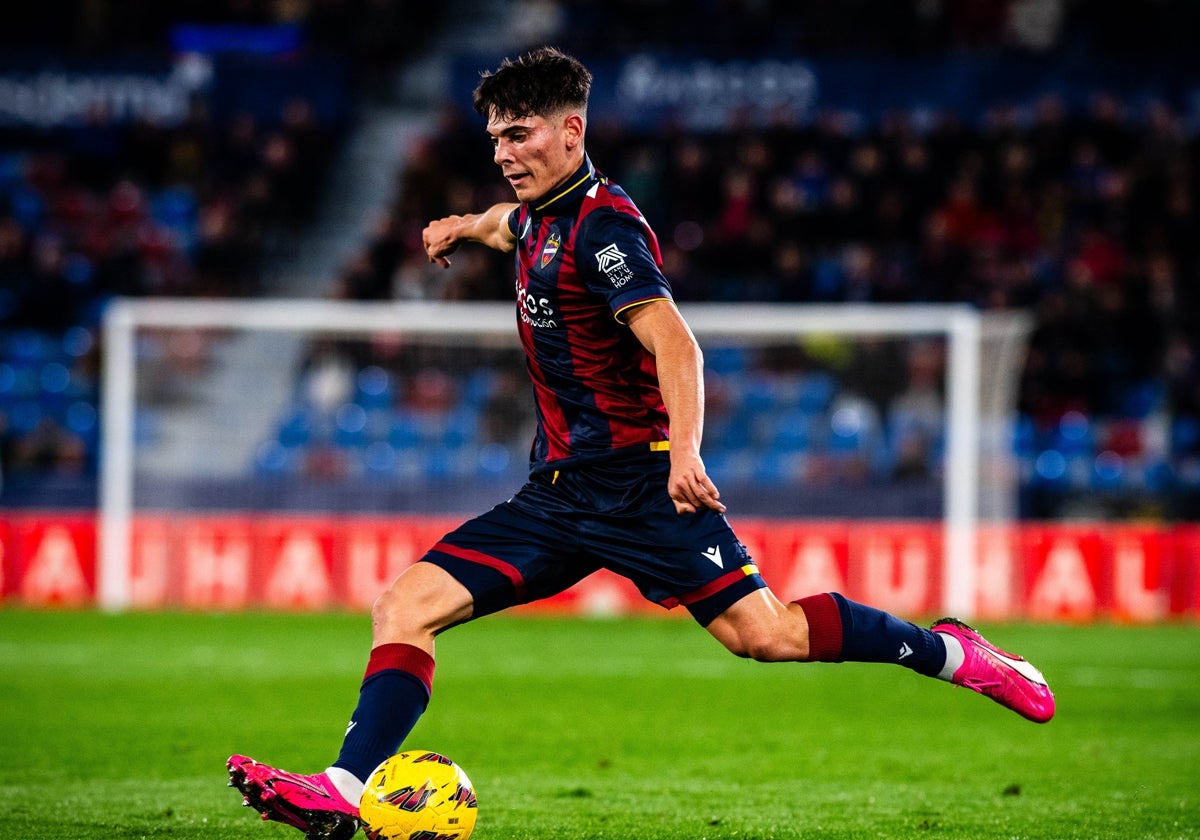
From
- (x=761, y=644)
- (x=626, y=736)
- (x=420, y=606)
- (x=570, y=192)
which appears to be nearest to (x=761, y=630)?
(x=761, y=644)

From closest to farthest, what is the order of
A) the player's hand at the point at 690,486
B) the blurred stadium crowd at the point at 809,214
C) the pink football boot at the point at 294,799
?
A: the pink football boot at the point at 294,799, the player's hand at the point at 690,486, the blurred stadium crowd at the point at 809,214

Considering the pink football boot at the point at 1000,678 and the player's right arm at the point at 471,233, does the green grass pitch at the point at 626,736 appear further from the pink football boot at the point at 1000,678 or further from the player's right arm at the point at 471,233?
the player's right arm at the point at 471,233

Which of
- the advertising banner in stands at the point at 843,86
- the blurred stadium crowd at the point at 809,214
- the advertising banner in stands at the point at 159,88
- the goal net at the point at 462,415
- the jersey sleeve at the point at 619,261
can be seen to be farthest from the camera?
the advertising banner in stands at the point at 159,88

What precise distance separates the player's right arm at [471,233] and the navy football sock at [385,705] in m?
1.55

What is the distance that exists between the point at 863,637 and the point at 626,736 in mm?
2952

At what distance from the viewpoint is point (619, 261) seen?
5004 millimetres

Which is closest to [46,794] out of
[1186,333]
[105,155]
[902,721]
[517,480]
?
[902,721]

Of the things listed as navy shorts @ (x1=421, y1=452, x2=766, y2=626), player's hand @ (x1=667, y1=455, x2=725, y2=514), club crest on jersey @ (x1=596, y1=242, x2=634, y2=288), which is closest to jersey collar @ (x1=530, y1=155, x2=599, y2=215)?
club crest on jersey @ (x1=596, y1=242, x2=634, y2=288)

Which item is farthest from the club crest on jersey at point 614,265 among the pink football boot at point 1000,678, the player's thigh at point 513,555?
the pink football boot at point 1000,678

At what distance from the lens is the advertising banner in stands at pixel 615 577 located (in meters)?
14.6

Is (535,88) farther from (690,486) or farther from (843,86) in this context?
(843,86)

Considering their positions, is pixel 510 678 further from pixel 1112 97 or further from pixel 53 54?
pixel 53 54

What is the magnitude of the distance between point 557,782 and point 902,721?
8.93 feet

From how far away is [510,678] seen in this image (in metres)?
10.6
